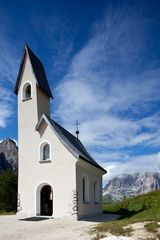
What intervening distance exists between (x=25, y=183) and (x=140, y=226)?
450 inches

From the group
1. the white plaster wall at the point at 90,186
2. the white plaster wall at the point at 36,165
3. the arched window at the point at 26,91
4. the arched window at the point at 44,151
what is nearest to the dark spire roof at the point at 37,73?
the white plaster wall at the point at 36,165

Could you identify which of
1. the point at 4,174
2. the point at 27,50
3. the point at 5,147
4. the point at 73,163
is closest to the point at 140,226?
the point at 73,163

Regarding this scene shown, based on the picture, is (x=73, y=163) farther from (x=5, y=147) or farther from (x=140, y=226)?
(x=5, y=147)

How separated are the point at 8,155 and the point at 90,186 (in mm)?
80059

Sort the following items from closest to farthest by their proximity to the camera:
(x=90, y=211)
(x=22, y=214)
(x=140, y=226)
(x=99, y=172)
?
1. (x=140, y=226)
2. (x=22, y=214)
3. (x=90, y=211)
4. (x=99, y=172)

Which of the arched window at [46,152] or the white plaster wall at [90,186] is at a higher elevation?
the arched window at [46,152]

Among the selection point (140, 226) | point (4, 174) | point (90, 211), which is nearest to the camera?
point (140, 226)

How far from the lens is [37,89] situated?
873 inches

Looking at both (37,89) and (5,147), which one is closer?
(37,89)

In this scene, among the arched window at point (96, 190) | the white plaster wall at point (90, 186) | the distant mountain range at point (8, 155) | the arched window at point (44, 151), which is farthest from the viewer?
the distant mountain range at point (8, 155)

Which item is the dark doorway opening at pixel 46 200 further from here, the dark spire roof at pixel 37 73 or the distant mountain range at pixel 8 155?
the distant mountain range at pixel 8 155

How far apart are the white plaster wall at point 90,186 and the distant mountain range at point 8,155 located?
6877 centimetres

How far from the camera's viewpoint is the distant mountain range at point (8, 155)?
303 ft

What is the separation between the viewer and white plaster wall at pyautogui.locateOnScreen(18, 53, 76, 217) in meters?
18.8
